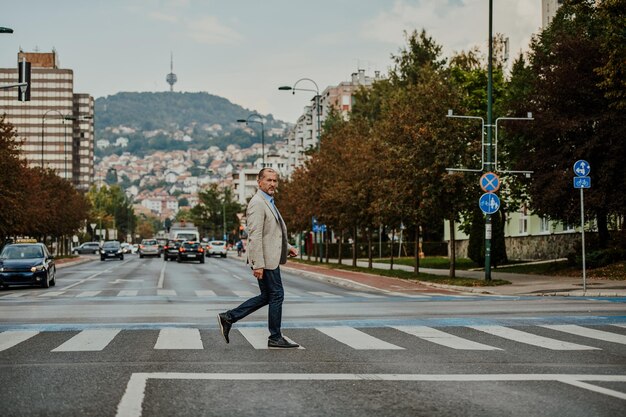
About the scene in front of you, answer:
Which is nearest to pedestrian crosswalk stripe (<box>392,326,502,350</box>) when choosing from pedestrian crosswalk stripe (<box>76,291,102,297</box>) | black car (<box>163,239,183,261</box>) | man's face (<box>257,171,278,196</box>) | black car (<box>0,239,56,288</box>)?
man's face (<box>257,171,278,196</box>)

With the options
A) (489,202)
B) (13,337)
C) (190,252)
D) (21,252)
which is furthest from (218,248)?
(13,337)

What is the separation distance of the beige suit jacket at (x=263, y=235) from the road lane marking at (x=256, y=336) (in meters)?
1.06

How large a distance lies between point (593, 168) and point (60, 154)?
176 m

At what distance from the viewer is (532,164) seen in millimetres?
33562

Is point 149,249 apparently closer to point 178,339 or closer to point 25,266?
point 25,266

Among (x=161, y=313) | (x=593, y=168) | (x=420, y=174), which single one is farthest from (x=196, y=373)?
(x=593, y=168)

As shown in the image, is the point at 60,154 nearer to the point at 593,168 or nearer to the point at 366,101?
the point at 366,101

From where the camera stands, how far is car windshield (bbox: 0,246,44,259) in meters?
31.6

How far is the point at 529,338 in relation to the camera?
12.1 metres

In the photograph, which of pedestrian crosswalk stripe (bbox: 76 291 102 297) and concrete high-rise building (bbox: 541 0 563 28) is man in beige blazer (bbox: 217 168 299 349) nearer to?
pedestrian crosswalk stripe (bbox: 76 291 102 297)

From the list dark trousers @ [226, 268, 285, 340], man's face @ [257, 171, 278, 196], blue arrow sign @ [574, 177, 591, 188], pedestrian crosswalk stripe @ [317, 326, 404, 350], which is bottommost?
pedestrian crosswalk stripe @ [317, 326, 404, 350]

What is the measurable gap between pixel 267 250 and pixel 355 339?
2.01 metres

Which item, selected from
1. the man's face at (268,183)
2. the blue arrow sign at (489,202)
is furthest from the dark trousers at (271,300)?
the blue arrow sign at (489,202)

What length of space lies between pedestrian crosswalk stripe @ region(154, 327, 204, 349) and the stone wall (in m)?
34.4
